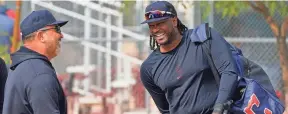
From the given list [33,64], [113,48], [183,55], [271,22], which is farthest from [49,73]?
[113,48]

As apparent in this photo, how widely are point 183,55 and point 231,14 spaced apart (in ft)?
15.7

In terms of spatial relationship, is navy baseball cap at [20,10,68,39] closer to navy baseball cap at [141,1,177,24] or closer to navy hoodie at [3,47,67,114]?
navy hoodie at [3,47,67,114]

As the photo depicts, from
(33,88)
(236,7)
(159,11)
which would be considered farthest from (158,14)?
(236,7)

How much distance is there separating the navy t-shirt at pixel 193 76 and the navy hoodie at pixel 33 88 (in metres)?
1.07

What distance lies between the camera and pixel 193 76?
5.44 metres

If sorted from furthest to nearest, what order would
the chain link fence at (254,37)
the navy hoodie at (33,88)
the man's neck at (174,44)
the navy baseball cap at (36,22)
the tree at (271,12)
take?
the chain link fence at (254,37), the tree at (271,12), the man's neck at (174,44), the navy baseball cap at (36,22), the navy hoodie at (33,88)

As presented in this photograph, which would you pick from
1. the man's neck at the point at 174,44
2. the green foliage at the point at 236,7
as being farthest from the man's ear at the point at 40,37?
the green foliage at the point at 236,7

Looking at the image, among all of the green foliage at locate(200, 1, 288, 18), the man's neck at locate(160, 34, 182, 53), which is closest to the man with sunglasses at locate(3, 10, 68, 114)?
the man's neck at locate(160, 34, 182, 53)

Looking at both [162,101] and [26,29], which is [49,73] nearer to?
[26,29]

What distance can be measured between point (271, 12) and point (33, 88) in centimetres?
606

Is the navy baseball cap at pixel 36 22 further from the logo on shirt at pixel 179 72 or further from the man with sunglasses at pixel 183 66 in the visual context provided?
the logo on shirt at pixel 179 72

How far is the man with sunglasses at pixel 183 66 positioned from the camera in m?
5.34

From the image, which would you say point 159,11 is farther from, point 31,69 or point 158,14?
point 31,69

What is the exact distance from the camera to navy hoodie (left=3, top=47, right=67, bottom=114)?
4.50 m
